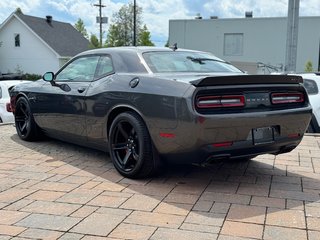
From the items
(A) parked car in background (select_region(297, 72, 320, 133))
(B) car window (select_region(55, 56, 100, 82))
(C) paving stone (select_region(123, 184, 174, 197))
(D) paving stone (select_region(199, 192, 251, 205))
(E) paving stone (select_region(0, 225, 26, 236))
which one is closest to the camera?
(E) paving stone (select_region(0, 225, 26, 236))

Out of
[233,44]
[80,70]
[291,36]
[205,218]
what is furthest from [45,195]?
[233,44]

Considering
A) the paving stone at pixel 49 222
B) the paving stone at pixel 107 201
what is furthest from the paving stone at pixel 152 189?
the paving stone at pixel 49 222

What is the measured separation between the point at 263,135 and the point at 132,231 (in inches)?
70.1

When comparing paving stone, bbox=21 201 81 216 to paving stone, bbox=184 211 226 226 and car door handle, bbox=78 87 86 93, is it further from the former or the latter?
car door handle, bbox=78 87 86 93

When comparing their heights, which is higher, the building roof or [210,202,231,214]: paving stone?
the building roof

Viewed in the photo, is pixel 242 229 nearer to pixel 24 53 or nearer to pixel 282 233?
pixel 282 233

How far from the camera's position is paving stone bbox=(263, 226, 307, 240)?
10.8 feet

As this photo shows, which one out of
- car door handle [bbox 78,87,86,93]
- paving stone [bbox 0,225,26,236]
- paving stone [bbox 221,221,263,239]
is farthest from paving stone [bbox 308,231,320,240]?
car door handle [bbox 78,87,86,93]

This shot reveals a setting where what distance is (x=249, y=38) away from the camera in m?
33.2

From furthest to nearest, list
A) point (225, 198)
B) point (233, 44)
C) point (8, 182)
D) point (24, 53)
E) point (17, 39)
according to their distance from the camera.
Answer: point (17, 39) < point (24, 53) < point (233, 44) < point (8, 182) < point (225, 198)

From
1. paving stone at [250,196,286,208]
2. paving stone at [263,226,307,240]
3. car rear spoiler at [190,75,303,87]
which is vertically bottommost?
paving stone at [263,226,307,240]

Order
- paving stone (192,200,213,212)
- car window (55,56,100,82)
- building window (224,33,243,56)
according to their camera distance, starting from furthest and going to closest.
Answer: building window (224,33,243,56)
car window (55,56,100,82)
paving stone (192,200,213,212)

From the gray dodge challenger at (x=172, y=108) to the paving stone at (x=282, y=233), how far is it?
988mm

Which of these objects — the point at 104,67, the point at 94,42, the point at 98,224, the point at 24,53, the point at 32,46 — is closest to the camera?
the point at 98,224
